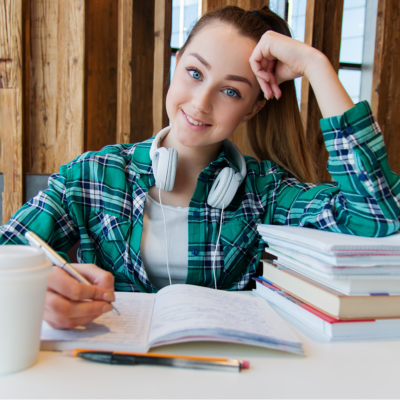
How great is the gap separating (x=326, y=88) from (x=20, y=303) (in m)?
0.87

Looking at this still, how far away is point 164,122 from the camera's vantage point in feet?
6.36

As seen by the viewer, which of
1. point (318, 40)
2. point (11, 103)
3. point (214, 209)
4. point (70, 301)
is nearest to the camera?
point (70, 301)

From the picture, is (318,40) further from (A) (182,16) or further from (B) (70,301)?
(B) (70,301)

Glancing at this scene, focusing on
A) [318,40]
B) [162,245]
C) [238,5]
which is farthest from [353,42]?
[162,245]

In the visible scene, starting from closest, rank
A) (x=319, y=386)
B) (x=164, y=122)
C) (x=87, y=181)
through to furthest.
Answer: 1. (x=319, y=386)
2. (x=87, y=181)
3. (x=164, y=122)

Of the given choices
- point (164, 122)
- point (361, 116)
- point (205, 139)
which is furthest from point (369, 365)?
point (164, 122)

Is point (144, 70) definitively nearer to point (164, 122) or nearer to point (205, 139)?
point (164, 122)

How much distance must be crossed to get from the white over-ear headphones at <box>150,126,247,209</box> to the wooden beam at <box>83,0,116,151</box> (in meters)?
1.01

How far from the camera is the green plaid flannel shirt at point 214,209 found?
91 centimetres

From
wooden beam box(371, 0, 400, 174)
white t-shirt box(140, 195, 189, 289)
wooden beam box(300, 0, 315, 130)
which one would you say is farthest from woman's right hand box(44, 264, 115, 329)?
wooden beam box(371, 0, 400, 174)

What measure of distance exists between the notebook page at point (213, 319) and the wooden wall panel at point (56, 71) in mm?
1357

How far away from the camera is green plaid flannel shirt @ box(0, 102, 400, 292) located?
914mm

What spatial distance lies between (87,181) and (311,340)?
0.73m

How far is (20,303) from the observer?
0.42 metres
